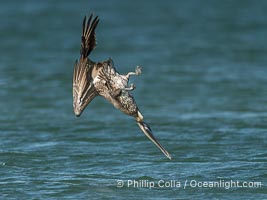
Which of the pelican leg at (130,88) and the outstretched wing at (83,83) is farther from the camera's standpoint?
the outstretched wing at (83,83)

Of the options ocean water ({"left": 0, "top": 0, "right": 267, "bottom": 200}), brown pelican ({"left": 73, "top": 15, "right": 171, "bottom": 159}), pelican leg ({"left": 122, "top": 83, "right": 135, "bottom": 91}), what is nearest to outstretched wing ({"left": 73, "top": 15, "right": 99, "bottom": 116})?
brown pelican ({"left": 73, "top": 15, "right": 171, "bottom": 159})

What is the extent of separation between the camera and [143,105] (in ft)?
47.2

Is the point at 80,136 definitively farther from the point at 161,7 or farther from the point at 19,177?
the point at 161,7

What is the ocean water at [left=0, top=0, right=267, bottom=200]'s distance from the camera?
9672mm

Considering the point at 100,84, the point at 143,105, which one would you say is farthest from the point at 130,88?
the point at 143,105

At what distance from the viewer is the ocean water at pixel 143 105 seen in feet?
31.7

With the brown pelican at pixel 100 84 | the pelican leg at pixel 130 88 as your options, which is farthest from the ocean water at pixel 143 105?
the pelican leg at pixel 130 88

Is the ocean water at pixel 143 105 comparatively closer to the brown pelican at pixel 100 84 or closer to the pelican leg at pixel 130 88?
the brown pelican at pixel 100 84

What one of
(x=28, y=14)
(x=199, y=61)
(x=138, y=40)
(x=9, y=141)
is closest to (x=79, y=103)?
(x=9, y=141)

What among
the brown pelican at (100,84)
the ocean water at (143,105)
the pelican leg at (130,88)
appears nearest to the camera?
the pelican leg at (130,88)

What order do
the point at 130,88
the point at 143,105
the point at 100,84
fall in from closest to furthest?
1. the point at 130,88
2. the point at 100,84
3. the point at 143,105

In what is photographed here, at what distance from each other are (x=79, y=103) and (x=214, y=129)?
12.7 feet

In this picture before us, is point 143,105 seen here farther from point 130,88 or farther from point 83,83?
point 130,88

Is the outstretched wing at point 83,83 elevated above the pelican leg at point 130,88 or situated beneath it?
elevated above
